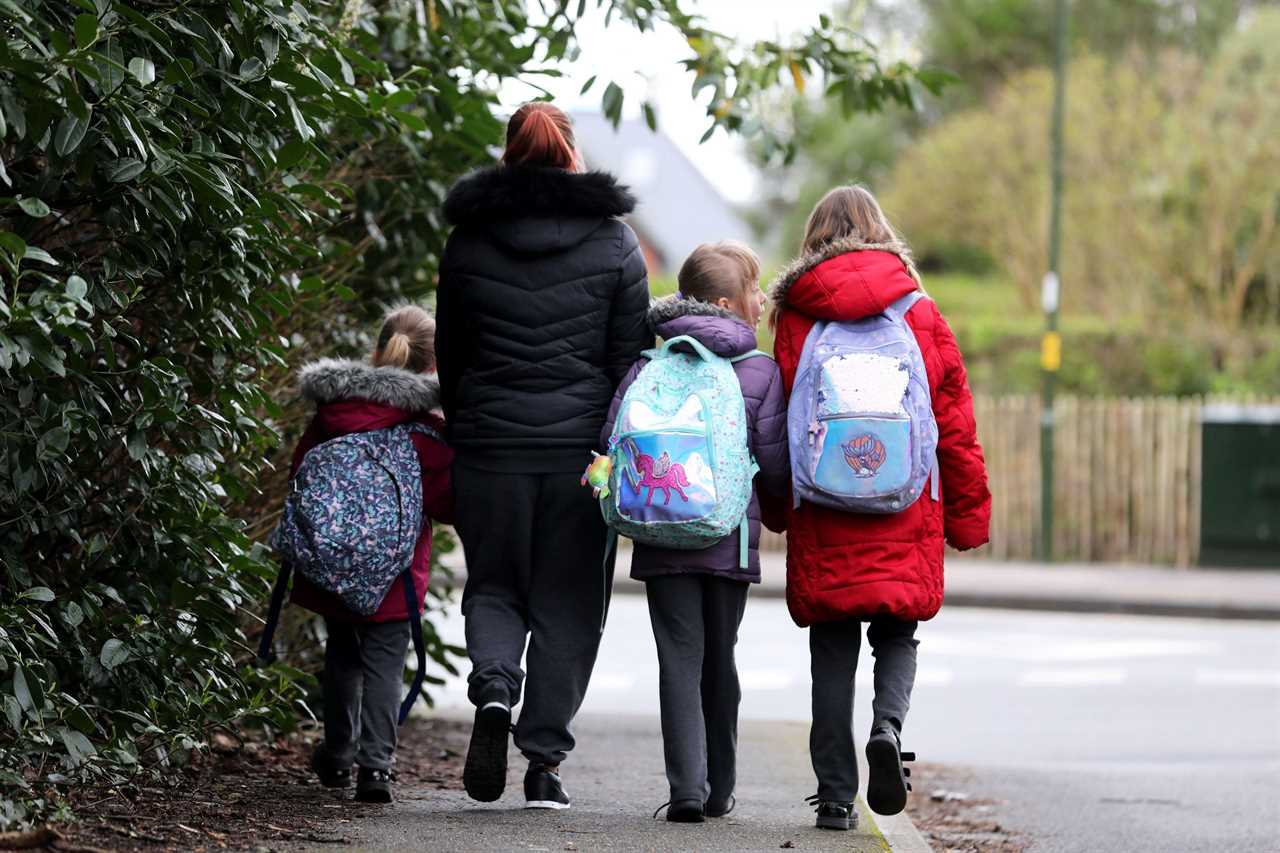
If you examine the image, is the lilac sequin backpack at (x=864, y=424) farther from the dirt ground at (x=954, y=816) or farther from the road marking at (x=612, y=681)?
the road marking at (x=612, y=681)

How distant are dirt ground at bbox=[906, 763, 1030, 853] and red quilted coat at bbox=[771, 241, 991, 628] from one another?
39.0 inches

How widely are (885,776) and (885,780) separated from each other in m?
0.01

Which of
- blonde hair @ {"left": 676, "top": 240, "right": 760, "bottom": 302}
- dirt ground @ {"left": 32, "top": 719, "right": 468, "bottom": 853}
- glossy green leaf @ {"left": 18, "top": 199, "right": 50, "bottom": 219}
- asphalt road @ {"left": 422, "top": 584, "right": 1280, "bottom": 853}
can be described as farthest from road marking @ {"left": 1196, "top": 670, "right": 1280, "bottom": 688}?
glossy green leaf @ {"left": 18, "top": 199, "right": 50, "bottom": 219}

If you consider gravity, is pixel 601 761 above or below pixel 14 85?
below

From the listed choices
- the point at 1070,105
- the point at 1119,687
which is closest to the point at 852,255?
the point at 1119,687

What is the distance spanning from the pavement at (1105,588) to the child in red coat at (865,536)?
1017 centimetres

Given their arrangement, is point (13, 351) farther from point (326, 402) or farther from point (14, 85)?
point (326, 402)

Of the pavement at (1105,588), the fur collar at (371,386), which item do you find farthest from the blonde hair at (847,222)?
the pavement at (1105,588)

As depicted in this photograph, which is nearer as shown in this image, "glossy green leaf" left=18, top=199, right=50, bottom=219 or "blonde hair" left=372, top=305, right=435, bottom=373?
"glossy green leaf" left=18, top=199, right=50, bottom=219

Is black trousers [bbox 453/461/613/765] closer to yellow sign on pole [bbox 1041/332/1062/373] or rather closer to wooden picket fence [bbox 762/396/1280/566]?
wooden picket fence [bbox 762/396/1280/566]

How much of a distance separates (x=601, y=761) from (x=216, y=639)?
7.31 feet

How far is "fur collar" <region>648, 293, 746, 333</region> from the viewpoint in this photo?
5.05 meters

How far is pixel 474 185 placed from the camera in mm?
5086

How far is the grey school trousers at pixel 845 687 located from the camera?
4.94m
